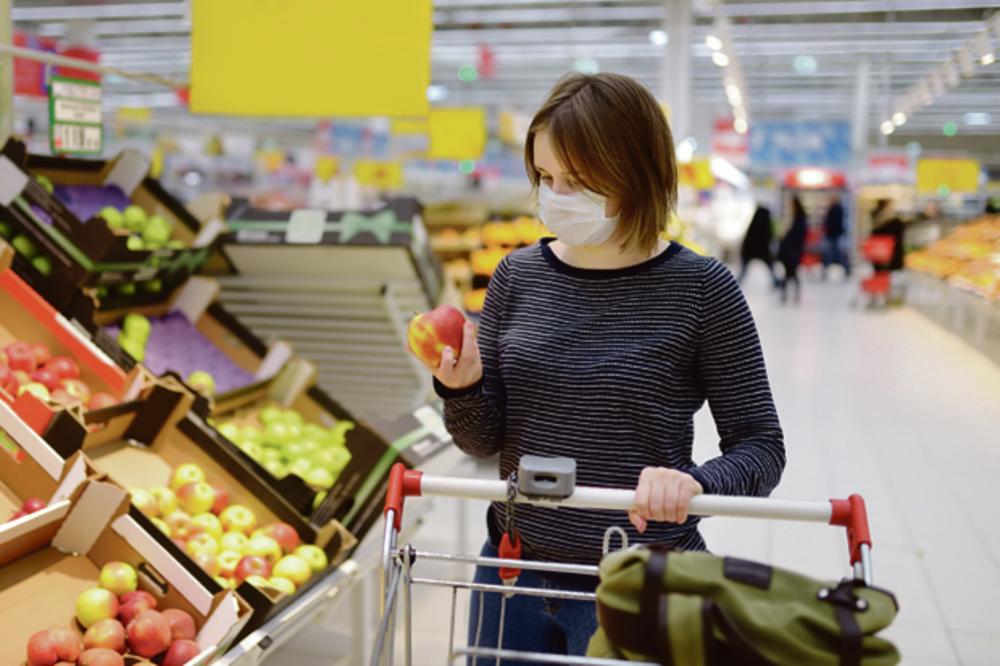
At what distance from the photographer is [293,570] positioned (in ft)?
9.07

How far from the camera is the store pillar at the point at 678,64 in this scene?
12281 mm

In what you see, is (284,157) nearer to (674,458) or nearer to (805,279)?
(805,279)

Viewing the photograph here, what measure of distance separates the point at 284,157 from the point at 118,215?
79.0 ft

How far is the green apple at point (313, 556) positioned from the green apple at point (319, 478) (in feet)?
1.63

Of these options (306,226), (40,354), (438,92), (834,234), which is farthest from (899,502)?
(438,92)

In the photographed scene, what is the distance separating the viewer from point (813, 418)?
24.7 ft

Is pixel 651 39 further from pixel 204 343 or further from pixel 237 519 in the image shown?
pixel 237 519

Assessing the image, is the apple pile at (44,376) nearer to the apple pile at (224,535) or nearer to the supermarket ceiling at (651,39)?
the apple pile at (224,535)

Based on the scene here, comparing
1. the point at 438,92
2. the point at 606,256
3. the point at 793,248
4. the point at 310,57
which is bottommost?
the point at 793,248

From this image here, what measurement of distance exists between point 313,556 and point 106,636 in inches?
29.3

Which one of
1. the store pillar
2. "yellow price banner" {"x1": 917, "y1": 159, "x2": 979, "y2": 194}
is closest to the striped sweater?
the store pillar

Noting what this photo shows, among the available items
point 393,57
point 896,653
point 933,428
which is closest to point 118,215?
point 393,57

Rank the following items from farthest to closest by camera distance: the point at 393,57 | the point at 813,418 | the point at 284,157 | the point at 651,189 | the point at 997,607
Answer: the point at 284,157, the point at 813,418, the point at 997,607, the point at 393,57, the point at 651,189

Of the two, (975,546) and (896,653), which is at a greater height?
(896,653)
